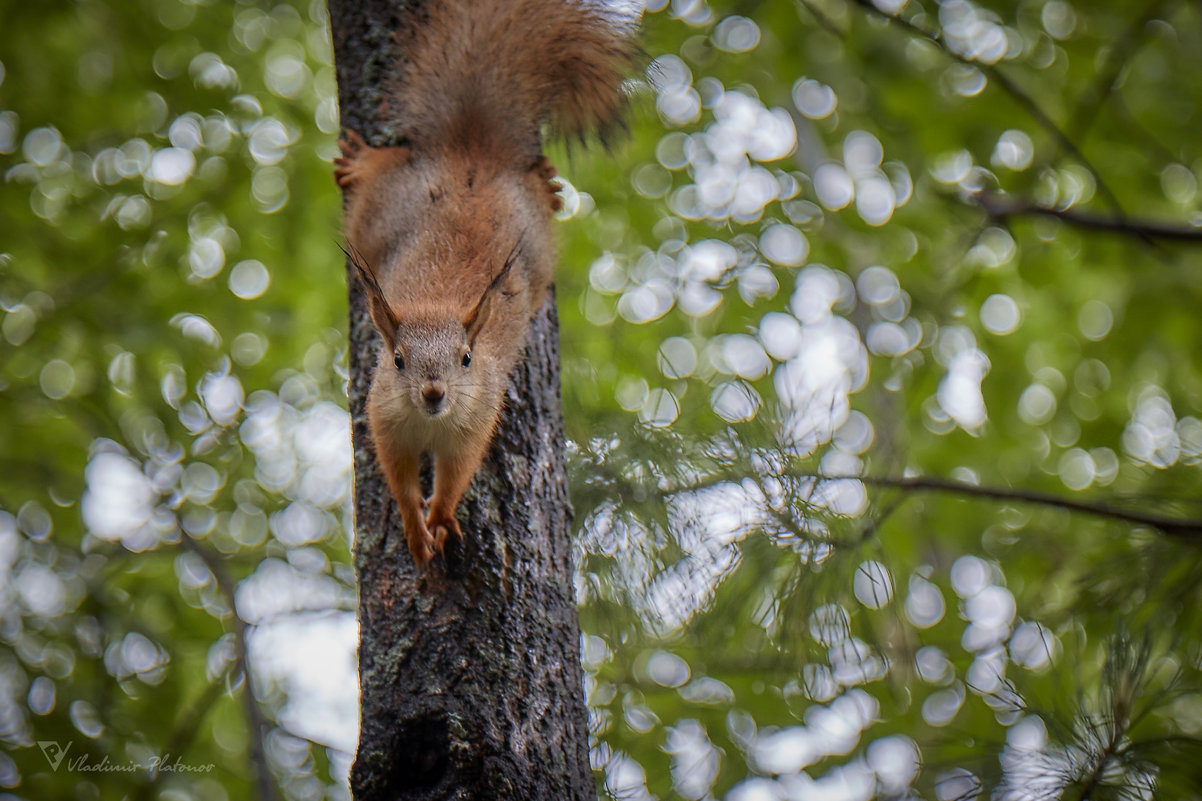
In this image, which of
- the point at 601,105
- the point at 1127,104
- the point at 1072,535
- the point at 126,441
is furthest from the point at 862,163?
the point at 126,441

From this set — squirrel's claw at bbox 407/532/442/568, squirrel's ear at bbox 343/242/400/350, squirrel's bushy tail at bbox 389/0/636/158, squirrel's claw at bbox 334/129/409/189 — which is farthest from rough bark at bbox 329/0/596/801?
squirrel's bushy tail at bbox 389/0/636/158

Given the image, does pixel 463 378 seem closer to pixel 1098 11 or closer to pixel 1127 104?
pixel 1098 11

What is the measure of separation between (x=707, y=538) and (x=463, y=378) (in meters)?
0.83

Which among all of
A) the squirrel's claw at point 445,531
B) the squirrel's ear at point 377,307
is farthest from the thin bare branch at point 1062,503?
the squirrel's ear at point 377,307

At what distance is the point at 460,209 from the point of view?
96.3 inches

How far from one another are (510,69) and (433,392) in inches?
39.5

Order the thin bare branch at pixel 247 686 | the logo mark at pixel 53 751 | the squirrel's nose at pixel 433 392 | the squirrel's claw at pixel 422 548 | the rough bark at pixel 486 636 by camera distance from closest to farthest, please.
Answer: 1. the rough bark at pixel 486 636
2. the squirrel's claw at pixel 422 548
3. the squirrel's nose at pixel 433 392
4. the thin bare branch at pixel 247 686
5. the logo mark at pixel 53 751

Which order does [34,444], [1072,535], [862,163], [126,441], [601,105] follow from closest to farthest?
[601,105] → [126,441] → [34,444] → [1072,535] → [862,163]

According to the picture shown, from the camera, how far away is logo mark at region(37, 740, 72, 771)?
299cm

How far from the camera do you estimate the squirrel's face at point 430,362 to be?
228 centimetres

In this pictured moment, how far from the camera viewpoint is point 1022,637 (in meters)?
2.86

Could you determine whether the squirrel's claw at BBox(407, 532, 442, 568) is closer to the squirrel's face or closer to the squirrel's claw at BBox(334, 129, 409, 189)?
the squirrel's face

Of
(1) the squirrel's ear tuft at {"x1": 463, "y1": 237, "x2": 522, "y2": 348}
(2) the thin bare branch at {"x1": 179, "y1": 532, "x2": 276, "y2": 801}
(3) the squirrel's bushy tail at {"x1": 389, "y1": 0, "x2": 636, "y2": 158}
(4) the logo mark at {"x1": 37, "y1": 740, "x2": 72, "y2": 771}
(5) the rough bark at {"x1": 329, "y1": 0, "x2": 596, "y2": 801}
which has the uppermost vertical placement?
(3) the squirrel's bushy tail at {"x1": 389, "y1": 0, "x2": 636, "y2": 158}

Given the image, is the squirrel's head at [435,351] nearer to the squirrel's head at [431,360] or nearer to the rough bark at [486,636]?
the squirrel's head at [431,360]
